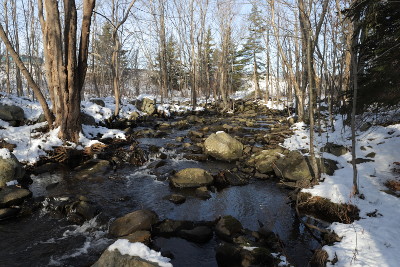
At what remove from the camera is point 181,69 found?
4150 centimetres

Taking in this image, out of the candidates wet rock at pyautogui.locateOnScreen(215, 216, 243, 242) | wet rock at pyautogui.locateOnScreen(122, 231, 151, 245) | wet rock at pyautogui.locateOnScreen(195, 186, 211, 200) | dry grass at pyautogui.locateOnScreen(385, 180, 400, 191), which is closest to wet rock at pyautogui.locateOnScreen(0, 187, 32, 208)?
wet rock at pyautogui.locateOnScreen(122, 231, 151, 245)

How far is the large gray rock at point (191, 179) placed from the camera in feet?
25.7

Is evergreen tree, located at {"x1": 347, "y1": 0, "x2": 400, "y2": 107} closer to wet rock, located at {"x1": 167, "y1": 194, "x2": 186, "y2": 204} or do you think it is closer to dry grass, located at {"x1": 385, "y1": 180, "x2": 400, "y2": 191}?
dry grass, located at {"x1": 385, "y1": 180, "x2": 400, "y2": 191}

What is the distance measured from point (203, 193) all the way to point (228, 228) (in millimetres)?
2124

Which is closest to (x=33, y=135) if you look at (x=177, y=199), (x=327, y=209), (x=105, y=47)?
(x=177, y=199)

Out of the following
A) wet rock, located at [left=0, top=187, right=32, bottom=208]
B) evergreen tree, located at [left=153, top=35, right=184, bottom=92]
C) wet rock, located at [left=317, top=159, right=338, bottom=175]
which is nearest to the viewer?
wet rock, located at [left=0, top=187, right=32, bottom=208]

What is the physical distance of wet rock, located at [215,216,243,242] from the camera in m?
5.14

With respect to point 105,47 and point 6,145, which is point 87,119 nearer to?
point 6,145

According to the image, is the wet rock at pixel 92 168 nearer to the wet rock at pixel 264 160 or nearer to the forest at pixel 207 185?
the forest at pixel 207 185

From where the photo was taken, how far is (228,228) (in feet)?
17.2

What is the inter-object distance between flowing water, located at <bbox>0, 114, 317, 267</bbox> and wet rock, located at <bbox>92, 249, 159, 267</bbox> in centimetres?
106

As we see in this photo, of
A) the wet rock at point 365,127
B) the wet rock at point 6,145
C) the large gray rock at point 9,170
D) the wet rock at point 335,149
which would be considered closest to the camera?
the large gray rock at point 9,170

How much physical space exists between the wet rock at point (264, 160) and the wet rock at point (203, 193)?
8.17 ft

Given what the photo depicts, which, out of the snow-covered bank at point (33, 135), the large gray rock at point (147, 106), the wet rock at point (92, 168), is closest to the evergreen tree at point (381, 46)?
the wet rock at point (92, 168)
